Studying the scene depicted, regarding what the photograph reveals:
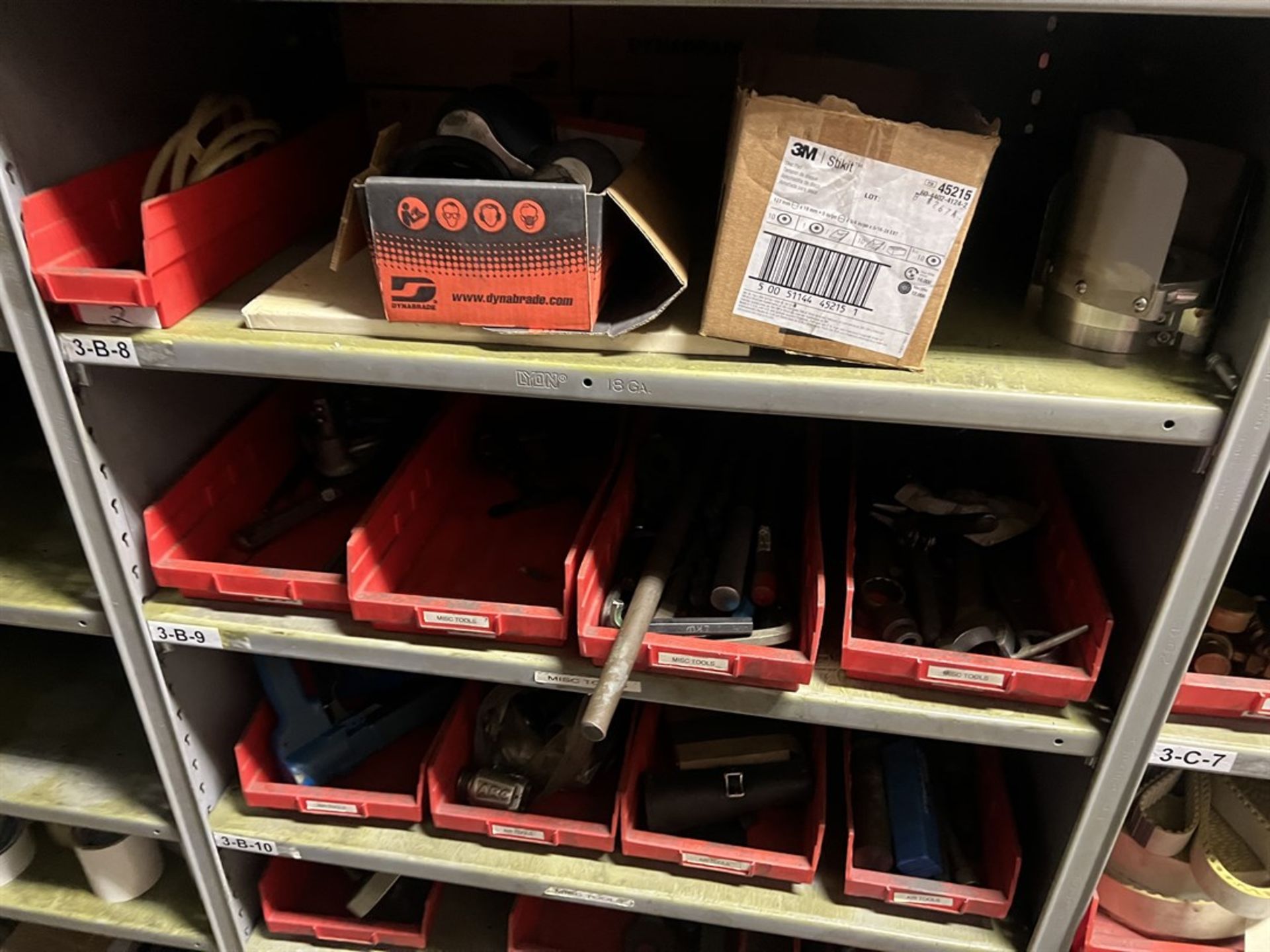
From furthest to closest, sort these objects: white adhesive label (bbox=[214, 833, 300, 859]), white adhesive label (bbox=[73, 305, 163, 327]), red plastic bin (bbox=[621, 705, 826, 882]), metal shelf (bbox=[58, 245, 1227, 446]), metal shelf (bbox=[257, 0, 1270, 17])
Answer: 1. white adhesive label (bbox=[214, 833, 300, 859])
2. red plastic bin (bbox=[621, 705, 826, 882])
3. white adhesive label (bbox=[73, 305, 163, 327])
4. metal shelf (bbox=[58, 245, 1227, 446])
5. metal shelf (bbox=[257, 0, 1270, 17])

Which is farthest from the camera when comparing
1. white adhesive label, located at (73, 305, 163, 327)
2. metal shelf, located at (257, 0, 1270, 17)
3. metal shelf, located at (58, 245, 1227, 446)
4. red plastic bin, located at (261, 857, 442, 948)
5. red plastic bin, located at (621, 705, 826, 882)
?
red plastic bin, located at (261, 857, 442, 948)

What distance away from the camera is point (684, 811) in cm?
109

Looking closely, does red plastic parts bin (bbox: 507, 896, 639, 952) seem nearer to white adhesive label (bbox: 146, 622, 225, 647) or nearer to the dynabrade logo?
white adhesive label (bbox: 146, 622, 225, 647)

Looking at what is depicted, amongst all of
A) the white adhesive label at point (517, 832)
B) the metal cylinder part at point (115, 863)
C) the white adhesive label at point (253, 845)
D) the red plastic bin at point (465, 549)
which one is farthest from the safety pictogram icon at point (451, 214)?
the metal cylinder part at point (115, 863)

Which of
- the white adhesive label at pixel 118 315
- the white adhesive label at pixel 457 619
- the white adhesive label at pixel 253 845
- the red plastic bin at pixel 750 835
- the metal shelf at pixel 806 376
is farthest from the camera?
the white adhesive label at pixel 253 845

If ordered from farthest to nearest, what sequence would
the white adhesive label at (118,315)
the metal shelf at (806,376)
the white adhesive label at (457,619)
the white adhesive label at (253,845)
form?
the white adhesive label at (253,845) → the white adhesive label at (457,619) → the white adhesive label at (118,315) → the metal shelf at (806,376)

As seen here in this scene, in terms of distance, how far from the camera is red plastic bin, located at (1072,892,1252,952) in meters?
1.02

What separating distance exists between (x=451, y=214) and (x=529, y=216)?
0.21 feet

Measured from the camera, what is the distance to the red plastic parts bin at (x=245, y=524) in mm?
958

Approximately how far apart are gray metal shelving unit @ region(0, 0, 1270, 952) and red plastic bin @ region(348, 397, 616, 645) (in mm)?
43

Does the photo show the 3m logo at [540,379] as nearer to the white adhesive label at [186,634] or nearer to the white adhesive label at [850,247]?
the white adhesive label at [850,247]

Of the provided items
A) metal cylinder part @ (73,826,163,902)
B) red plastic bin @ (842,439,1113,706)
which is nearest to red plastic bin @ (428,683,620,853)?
red plastic bin @ (842,439,1113,706)

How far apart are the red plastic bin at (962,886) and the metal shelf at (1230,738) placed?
0.24m

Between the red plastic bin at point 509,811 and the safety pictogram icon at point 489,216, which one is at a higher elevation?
the safety pictogram icon at point 489,216
